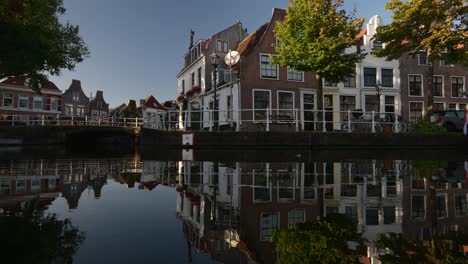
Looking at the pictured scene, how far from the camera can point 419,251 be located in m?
2.09

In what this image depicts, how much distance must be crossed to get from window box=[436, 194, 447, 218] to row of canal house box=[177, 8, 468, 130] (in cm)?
1657

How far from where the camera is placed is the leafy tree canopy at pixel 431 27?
57.8ft

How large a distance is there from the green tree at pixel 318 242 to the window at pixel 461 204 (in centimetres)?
129

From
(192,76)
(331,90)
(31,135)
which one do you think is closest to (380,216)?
(331,90)

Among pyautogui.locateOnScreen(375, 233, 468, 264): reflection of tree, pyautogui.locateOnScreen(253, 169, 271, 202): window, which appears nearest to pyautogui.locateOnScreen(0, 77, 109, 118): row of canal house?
pyautogui.locateOnScreen(253, 169, 271, 202): window

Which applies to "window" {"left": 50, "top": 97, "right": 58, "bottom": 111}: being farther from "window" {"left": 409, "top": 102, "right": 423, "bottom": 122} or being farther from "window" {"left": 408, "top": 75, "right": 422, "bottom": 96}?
"window" {"left": 409, "top": 102, "right": 423, "bottom": 122}

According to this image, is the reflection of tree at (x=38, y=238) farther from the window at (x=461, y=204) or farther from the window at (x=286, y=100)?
the window at (x=286, y=100)

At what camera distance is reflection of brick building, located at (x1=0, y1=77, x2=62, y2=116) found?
43.1m

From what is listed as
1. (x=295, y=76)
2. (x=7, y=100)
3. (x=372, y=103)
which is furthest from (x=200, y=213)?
(x=7, y=100)

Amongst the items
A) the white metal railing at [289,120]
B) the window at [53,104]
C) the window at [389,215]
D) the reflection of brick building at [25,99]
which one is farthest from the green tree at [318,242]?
the window at [53,104]

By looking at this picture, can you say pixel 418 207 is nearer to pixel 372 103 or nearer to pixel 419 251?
pixel 419 251

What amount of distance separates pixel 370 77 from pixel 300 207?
25539 millimetres

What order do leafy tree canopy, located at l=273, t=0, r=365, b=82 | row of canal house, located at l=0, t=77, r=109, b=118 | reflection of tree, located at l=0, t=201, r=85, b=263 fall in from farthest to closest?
row of canal house, located at l=0, t=77, r=109, b=118 → leafy tree canopy, located at l=273, t=0, r=365, b=82 → reflection of tree, located at l=0, t=201, r=85, b=263

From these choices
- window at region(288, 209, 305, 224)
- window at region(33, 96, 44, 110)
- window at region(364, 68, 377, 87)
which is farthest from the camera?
window at region(33, 96, 44, 110)
